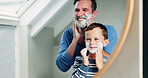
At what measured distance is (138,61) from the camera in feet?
2.50

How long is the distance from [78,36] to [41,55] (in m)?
0.28

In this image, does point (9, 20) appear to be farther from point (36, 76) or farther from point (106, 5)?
point (106, 5)

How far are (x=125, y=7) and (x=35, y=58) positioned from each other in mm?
608

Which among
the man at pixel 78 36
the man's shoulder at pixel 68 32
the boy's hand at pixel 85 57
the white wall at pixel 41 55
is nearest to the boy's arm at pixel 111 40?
the man at pixel 78 36

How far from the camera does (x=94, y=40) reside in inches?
32.3

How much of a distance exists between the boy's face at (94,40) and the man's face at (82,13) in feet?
0.20

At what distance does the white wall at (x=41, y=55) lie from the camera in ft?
3.14

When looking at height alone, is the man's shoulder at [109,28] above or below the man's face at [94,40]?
above

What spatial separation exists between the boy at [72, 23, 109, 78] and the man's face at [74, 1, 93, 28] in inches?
1.6

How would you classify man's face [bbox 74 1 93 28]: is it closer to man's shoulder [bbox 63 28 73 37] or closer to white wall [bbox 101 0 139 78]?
man's shoulder [bbox 63 28 73 37]

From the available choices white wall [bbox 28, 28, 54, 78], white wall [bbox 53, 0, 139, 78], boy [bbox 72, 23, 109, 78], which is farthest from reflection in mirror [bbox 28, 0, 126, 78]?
white wall [bbox 53, 0, 139, 78]

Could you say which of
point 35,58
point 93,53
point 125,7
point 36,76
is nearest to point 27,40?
point 35,58

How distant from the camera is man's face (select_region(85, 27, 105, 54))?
2.66 feet

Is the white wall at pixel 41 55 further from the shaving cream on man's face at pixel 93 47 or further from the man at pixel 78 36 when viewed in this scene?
the shaving cream on man's face at pixel 93 47
